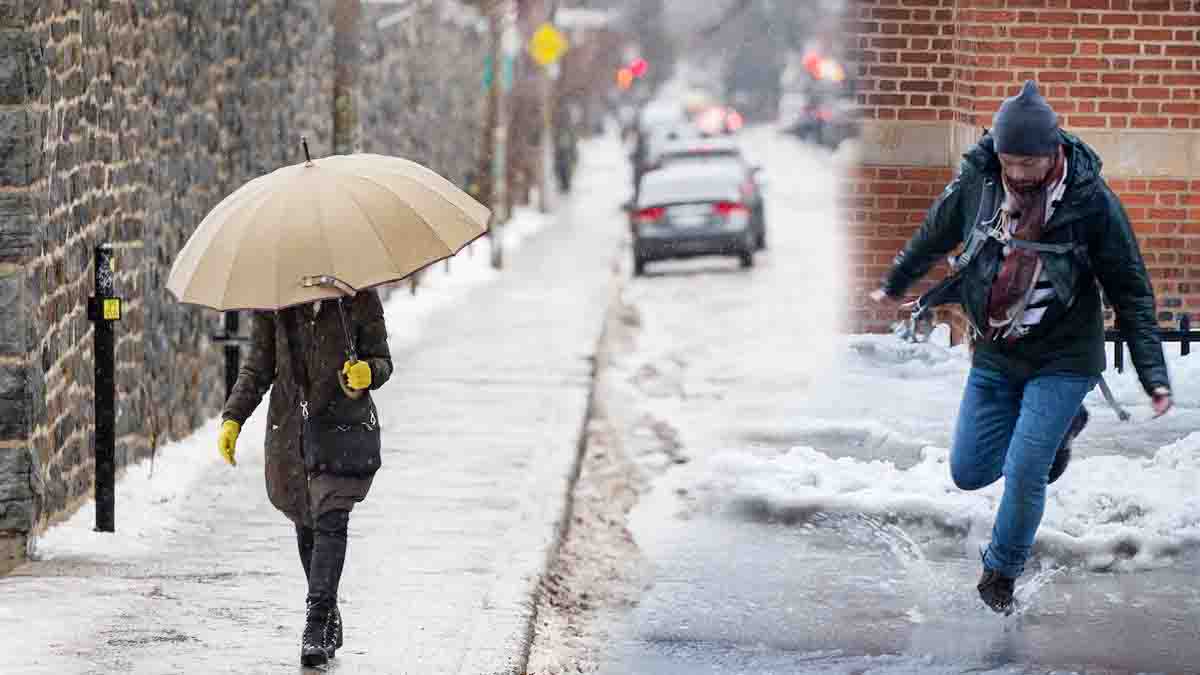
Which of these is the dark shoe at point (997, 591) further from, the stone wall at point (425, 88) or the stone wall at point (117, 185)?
the stone wall at point (425, 88)

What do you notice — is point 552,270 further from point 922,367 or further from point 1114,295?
point 1114,295

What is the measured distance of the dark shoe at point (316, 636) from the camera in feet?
21.5

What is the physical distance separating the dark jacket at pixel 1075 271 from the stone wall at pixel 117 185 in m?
3.49

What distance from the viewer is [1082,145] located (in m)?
6.99

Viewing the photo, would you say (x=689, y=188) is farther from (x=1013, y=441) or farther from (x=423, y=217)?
(x=423, y=217)

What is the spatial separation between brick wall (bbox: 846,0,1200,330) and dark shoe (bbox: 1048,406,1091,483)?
2.22 metres

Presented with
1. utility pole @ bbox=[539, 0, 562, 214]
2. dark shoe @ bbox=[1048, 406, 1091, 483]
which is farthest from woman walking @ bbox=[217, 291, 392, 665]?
utility pole @ bbox=[539, 0, 562, 214]

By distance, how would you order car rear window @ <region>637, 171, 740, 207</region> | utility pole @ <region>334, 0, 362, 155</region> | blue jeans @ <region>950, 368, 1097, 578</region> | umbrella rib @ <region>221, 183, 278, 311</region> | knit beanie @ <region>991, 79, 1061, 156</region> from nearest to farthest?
1. umbrella rib @ <region>221, 183, 278, 311</region>
2. knit beanie @ <region>991, 79, 1061, 156</region>
3. blue jeans @ <region>950, 368, 1097, 578</region>
4. utility pole @ <region>334, 0, 362, 155</region>
5. car rear window @ <region>637, 171, 740, 207</region>

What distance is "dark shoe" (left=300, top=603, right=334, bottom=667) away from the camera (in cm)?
655

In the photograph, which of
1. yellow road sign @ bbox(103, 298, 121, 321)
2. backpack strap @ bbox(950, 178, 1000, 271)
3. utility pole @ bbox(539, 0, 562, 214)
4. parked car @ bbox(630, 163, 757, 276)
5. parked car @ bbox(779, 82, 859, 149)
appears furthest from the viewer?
parked car @ bbox(779, 82, 859, 149)

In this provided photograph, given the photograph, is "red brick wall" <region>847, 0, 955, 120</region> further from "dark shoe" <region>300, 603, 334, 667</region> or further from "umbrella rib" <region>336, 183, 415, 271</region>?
"dark shoe" <region>300, 603, 334, 667</region>

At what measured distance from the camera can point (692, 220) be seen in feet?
90.4

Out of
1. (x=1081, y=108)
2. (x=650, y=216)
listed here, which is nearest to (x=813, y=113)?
(x=650, y=216)

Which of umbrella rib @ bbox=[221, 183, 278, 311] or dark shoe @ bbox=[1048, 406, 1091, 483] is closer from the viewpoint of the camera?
umbrella rib @ bbox=[221, 183, 278, 311]
